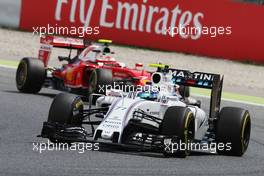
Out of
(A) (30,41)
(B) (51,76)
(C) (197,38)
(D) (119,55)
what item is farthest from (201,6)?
(B) (51,76)

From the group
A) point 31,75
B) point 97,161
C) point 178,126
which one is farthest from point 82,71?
Answer: point 97,161

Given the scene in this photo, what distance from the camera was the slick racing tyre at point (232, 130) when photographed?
1196 cm

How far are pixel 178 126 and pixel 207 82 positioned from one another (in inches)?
70.8

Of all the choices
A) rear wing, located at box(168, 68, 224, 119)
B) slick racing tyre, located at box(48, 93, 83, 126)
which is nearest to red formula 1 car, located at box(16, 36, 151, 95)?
rear wing, located at box(168, 68, 224, 119)

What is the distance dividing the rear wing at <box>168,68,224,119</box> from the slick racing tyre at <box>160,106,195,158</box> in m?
1.42

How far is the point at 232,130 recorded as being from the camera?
1196cm

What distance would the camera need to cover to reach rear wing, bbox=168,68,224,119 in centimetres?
1257

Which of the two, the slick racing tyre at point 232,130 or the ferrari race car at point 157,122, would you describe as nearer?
Result: the ferrari race car at point 157,122

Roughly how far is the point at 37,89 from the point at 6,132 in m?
5.78

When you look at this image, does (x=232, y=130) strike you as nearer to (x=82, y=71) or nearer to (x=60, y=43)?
(x=82, y=71)

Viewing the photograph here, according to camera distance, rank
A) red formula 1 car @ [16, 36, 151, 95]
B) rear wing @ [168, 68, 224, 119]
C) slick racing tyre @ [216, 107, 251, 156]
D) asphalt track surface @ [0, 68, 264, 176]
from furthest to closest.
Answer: red formula 1 car @ [16, 36, 151, 95]
rear wing @ [168, 68, 224, 119]
slick racing tyre @ [216, 107, 251, 156]
asphalt track surface @ [0, 68, 264, 176]

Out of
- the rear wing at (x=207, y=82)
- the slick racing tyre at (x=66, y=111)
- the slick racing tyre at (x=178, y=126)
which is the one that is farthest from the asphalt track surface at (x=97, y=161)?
the rear wing at (x=207, y=82)

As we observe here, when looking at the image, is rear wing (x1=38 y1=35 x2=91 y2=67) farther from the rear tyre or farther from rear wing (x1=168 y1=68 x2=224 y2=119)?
Answer: rear wing (x1=168 y1=68 x2=224 y2=119)

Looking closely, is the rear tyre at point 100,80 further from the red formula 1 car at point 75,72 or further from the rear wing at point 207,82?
the rear wing at point 207,82
